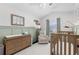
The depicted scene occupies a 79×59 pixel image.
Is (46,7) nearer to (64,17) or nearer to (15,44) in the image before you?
(64,17)

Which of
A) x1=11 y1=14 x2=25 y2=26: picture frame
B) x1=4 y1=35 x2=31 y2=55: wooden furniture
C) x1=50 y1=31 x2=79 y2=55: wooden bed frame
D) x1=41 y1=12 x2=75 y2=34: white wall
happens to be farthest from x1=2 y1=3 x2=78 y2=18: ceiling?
x1=4 y1=35 x2=31 y2=55: wooden furniture

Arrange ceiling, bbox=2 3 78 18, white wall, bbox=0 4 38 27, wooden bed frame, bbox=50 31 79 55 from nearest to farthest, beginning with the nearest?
wooden bed frame, bbox=50 31 79 55, ceiling, bbox=2 3 78 18, white wall, bbox=0 4 38 27

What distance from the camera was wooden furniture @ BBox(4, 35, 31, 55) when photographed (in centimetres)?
353

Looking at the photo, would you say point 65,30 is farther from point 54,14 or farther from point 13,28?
point 13,28

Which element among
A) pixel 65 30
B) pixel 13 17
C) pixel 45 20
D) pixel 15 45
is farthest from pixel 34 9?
pixel 15 45

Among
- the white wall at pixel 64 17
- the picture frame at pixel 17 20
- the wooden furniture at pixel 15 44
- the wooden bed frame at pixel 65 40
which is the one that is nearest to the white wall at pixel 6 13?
the picture frame at pixel 17 20

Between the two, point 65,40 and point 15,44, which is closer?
point 65,40

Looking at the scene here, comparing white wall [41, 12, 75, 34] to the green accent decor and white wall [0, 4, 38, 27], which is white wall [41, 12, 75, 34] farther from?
the green accent decor

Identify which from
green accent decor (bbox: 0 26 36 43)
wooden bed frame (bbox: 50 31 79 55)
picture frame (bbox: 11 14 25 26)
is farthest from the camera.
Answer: picture frame (bbox: 11 14 25 26)

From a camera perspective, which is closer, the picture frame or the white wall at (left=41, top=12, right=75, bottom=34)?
the white wall at (left=41, top=12, right=75, bottom=34)

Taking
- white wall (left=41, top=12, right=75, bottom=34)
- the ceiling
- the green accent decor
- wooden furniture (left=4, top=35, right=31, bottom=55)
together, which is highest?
the ceiling

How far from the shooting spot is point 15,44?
3.97 m

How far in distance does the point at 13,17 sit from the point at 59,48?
193cm

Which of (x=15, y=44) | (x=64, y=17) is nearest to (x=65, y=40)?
(x=64, y=17)
